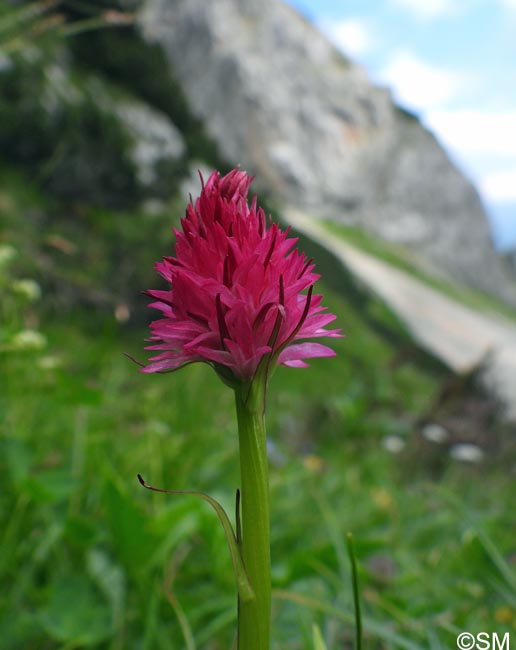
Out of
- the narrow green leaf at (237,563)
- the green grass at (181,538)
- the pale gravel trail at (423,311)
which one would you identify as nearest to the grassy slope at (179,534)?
the green grass at (181,538)

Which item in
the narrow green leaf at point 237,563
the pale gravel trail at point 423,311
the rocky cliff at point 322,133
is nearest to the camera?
the narrow green leaf at point 237,563

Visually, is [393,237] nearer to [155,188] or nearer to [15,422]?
[155,188]

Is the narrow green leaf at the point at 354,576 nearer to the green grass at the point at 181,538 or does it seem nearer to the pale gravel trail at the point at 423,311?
the green grass at the point at 181,538

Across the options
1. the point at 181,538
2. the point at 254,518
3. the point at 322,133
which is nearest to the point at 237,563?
the point at 254,518

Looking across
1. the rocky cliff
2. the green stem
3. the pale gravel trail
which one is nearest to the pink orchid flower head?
the green stem

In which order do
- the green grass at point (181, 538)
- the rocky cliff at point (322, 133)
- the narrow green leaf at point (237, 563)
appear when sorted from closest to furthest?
the narrow green leaf at point (237, 563), the green grass at point (181, 538), the rocky cliff at point (322, 133)

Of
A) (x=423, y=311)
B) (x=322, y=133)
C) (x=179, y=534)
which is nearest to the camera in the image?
(x=179, y=534)

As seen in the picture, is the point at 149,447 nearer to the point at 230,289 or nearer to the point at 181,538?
the point at 181,538

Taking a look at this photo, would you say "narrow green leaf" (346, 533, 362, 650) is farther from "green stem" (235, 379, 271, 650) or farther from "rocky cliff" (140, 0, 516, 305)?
"rocky cliff" (140, 0, 516, 305)
